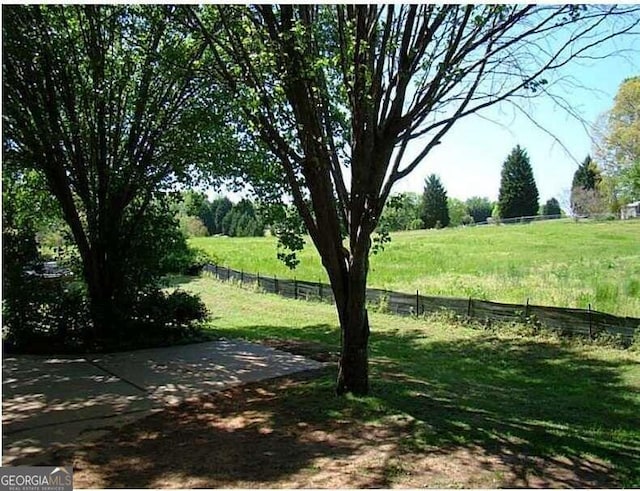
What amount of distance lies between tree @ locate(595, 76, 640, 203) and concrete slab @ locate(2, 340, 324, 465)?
348cm

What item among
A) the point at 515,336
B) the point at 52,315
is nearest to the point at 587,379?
the point at 515,336

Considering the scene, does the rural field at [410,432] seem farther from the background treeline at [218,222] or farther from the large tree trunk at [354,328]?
the background treeline at [218,222]

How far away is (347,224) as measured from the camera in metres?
3.99

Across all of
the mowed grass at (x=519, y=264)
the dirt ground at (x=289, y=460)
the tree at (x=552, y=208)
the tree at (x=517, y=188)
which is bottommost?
the dirt ground at (x=289, y=460)

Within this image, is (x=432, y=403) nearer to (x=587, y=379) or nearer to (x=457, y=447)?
(x=457, y=447)

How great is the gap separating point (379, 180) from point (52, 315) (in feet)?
15.8

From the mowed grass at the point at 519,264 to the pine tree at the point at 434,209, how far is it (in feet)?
3.32

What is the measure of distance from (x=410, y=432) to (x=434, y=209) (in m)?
12.5

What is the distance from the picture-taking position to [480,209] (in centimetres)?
1555

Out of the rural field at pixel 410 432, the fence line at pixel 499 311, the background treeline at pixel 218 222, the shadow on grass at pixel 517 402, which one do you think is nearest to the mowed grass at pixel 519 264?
the fence line at pixel 499 311

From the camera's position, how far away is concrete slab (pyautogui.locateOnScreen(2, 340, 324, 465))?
334 cm

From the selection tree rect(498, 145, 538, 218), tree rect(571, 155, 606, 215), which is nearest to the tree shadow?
tree rect(571, 155, 606, 215)

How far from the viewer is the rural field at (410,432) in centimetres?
251

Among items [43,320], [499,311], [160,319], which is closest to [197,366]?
[160,319]
